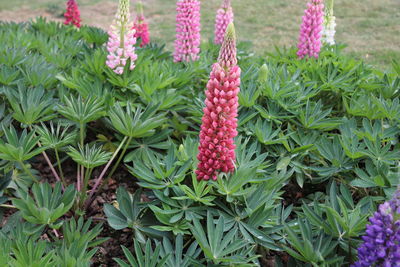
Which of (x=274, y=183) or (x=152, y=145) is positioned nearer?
(x=274, y=183)

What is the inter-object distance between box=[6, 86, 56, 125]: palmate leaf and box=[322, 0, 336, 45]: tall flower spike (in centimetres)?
286

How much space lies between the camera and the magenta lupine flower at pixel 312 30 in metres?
4.18

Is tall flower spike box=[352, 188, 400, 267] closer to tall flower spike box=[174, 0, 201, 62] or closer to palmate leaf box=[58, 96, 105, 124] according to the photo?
palmate leaf box=[58, 96, 105, 124]

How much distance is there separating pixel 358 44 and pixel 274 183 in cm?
593

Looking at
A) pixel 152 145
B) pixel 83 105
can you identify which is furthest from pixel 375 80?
pixel 83 105

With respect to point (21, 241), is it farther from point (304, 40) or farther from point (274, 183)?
point (304, 40)

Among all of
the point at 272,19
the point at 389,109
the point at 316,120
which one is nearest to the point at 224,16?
the point at 316,120

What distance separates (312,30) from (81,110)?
241 cm

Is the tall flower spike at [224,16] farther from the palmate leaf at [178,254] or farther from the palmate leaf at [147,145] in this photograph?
the palmate leaf at [178,254]

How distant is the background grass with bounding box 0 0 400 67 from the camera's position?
7.72 m

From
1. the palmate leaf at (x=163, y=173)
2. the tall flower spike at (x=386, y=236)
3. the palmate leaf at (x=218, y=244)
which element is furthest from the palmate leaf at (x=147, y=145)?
the tall flower spike at (x=386, y=236)

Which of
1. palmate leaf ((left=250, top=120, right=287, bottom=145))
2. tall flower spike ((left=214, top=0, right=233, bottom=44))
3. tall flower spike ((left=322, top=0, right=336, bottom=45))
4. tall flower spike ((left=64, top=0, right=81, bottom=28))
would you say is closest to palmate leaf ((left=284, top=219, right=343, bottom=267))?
palmate leaf ((left=250, top=120, right=287, bottom=145))

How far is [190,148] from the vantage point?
2732mm

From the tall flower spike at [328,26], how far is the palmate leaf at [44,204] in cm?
323
